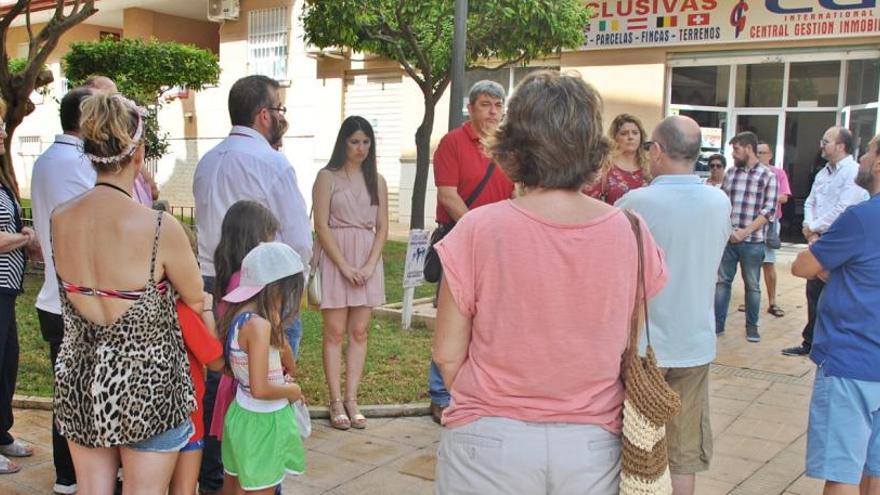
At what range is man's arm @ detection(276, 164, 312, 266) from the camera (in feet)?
12.3

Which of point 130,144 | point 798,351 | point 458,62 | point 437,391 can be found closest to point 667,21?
point 798,351

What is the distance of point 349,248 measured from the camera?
491 centimetres

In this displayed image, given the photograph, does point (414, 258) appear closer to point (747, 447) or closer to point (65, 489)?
point (747, 447)

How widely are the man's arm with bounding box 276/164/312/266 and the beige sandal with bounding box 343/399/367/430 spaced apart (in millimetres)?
1452

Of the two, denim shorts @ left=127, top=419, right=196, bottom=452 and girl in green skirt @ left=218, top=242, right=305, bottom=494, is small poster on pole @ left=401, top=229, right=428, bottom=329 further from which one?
denim shorts @ left=127, top=419, right=196, bottom=452

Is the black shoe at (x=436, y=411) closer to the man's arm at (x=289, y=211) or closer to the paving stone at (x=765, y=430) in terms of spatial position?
the man's arm at (x=289, y=211)

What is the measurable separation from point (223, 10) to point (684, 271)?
18.9 meters

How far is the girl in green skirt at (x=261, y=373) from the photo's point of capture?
3.04 metres

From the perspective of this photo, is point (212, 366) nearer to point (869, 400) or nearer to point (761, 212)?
point (869, 400)

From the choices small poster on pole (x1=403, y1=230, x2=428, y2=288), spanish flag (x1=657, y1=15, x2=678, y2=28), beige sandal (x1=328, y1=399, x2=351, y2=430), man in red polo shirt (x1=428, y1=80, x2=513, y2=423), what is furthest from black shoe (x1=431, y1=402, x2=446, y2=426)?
spanish flag (x1=657, y1=15, x2=678, y2=28)

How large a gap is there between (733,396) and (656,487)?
4.21 metres

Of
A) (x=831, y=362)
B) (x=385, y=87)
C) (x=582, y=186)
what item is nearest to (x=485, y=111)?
(x=831, y=362)

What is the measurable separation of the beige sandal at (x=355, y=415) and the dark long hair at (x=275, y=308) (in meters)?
1.80

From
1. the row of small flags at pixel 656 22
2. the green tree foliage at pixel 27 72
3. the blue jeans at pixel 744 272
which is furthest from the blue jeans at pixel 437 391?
the row of small flags at pixel 656 22
